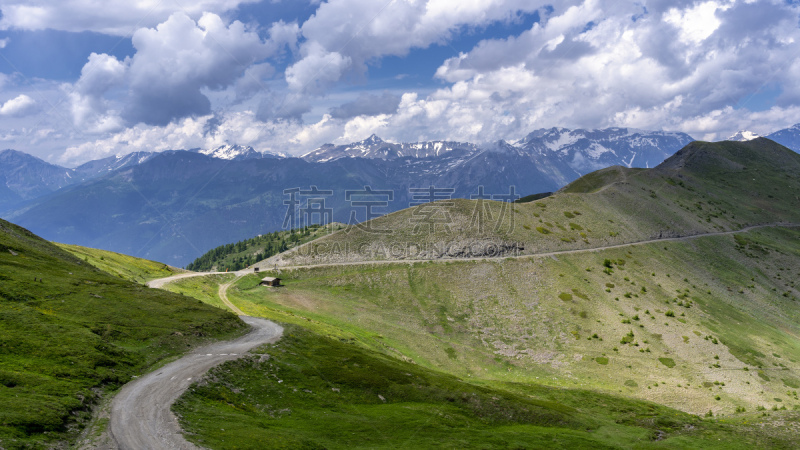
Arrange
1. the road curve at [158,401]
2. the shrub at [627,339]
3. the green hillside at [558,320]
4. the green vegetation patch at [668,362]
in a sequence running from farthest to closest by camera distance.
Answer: the shrub at [627,339]
the green vegetation patch at [668,362]
the green hillside at [558,320]
the road curve at [158,401]

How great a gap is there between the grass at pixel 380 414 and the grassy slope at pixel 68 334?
9.31m

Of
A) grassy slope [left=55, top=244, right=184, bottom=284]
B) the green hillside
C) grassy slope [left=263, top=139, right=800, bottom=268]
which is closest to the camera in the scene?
the green hillside

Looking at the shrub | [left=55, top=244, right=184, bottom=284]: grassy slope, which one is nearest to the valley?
the shrub

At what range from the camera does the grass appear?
128ft

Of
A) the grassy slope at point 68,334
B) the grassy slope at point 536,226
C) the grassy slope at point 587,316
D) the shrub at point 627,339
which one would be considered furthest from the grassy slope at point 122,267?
the shrub at point 627,339

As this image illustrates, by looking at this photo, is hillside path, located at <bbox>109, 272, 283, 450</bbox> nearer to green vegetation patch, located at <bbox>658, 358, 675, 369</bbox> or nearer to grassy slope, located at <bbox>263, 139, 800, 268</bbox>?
grassy slope, located at <bbox>263, 139, 800, 268</bbox>

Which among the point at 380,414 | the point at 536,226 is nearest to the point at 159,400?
the point at 380,414

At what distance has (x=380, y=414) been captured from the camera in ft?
157

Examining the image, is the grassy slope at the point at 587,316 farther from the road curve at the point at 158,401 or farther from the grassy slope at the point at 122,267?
the road curve at the point at 158,401

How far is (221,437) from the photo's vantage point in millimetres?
33500

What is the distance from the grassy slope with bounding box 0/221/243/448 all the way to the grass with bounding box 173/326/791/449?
9312mm

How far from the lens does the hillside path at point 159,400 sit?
32.4 m

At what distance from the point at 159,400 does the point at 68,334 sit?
17.4 m

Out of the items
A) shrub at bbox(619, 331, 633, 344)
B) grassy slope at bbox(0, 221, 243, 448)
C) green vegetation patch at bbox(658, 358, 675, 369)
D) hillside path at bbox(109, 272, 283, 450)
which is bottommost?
green vegetation patch at bbox(658, 358, 675, 369)
